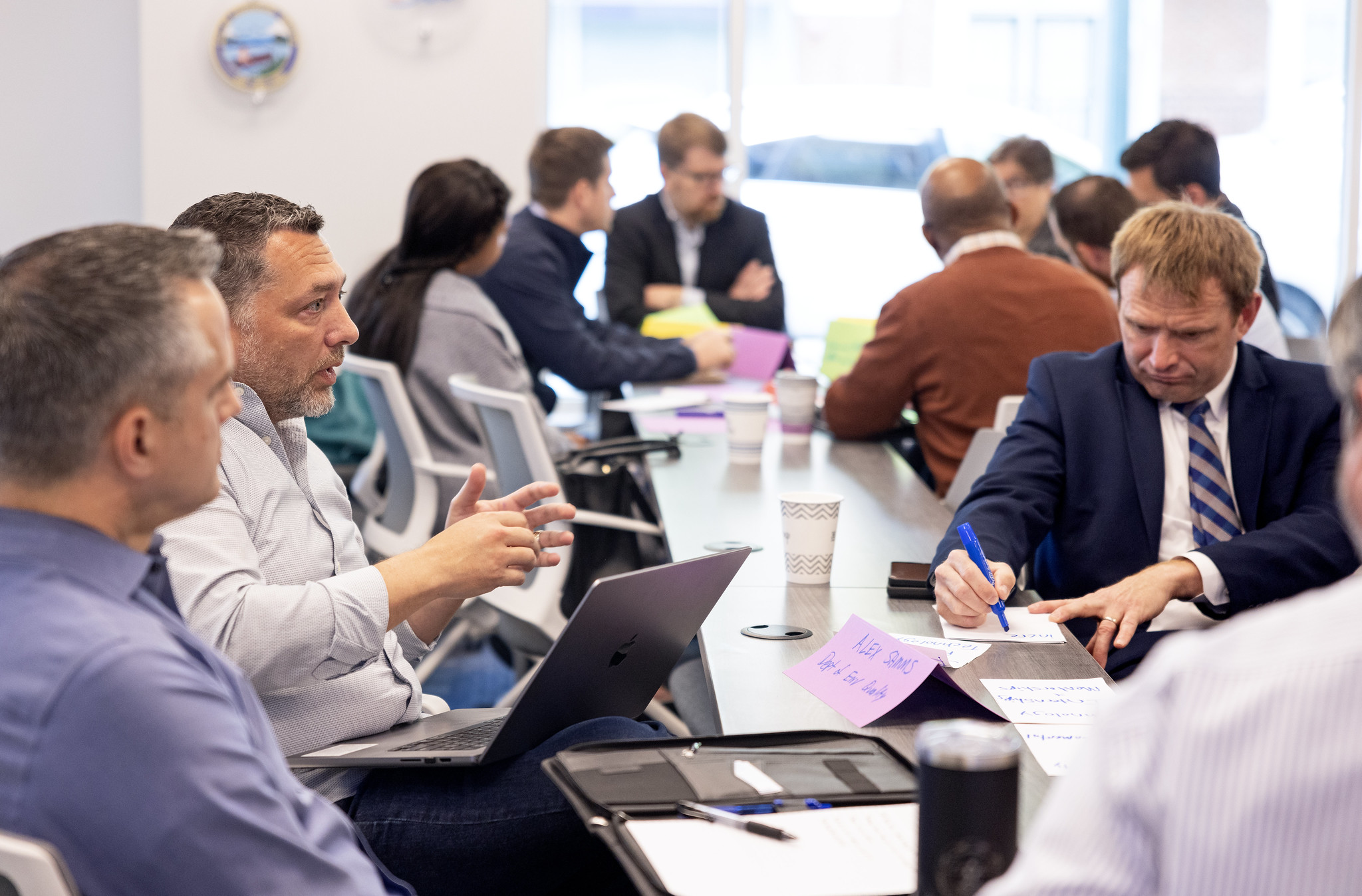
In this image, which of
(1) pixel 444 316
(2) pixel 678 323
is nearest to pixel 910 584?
(1) pixel 444 316

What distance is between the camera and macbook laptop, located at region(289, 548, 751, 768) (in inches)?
52.6

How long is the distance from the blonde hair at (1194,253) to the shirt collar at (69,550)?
1563mm

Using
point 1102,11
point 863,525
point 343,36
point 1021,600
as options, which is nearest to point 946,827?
point 1021,600

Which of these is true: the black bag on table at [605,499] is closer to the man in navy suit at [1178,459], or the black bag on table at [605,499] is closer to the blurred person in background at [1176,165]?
the man in navy suit at [1178,459]

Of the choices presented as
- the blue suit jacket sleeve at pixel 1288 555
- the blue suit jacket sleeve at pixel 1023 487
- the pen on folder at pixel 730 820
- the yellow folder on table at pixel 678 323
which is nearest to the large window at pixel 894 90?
the yellow folder on table at pixel 678 323

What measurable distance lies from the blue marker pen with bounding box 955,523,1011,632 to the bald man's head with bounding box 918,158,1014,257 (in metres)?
1.52

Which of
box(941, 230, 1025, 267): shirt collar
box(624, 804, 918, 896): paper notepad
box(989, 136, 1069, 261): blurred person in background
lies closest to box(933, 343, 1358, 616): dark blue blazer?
box(624, 804, 918, 896): paper notepad

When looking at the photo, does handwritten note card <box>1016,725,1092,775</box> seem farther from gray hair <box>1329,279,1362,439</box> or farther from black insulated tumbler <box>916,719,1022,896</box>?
gray hair <box>1329,279,1362,439</box>

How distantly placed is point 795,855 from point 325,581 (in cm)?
67

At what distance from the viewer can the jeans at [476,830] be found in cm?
142

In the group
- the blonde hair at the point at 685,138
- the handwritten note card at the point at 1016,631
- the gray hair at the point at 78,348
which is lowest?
the handwritten note card at the point at 1016,631

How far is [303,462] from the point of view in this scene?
1647 millimetres

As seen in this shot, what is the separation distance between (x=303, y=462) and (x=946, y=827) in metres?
1.06

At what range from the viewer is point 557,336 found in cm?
385
